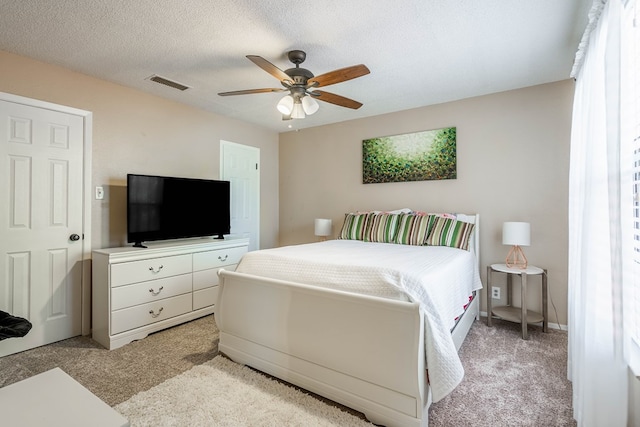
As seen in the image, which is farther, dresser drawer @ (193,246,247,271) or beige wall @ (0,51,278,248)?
dresser drawer @ (193,246,247,271)

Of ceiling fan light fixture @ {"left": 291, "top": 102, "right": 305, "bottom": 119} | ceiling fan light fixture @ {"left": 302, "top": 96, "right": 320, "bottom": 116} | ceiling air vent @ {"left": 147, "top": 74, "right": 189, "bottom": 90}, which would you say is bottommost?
ceiling fan light fixture @ {"left": 291, "top": 102, "right": 305, "bottom": 119}

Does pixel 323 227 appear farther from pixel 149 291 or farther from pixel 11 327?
pixel 11 327

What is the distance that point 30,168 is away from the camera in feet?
8.32

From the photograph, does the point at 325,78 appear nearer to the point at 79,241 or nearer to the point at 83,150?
the point at 83,150

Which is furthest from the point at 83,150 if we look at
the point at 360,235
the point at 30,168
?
the point at 360,235

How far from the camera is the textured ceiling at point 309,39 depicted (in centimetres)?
192

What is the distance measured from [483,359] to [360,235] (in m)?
1.73

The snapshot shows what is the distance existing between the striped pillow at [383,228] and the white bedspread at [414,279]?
29.7 inches

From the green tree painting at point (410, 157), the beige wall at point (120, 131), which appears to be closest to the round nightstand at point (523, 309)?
the green tree painting at point (410, 157)

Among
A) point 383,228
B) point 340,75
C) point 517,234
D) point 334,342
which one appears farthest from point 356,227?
point 334,342

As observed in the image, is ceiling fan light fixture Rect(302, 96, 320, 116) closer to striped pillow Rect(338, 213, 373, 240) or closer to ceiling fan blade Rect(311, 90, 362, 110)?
ceiling fan blade Rect(311, 90, 362, 110)

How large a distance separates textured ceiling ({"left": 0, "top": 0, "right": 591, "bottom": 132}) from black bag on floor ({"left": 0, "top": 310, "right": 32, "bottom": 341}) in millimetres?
2023

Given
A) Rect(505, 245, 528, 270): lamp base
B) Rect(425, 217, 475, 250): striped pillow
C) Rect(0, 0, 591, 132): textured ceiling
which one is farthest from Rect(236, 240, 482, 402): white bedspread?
Rect(0, 0, 591, 132): textured ceiling

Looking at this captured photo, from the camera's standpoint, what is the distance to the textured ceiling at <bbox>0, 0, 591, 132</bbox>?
192cm
